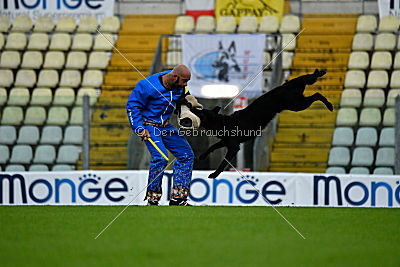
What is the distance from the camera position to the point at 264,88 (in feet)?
40.1

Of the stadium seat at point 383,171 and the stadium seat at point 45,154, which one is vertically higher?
the stadium seat at point 45,154

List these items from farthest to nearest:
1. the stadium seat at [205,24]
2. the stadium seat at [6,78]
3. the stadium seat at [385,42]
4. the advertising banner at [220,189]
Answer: the stadium seat at [205,24] → the stadium seat at [6,78] → the stadium seat at [385,42] → the advertising banner at [220,189]

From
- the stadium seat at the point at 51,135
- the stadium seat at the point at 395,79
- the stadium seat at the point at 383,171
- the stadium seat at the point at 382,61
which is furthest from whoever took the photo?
the stadium seat at the point at 382,61

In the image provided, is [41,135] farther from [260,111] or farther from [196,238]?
[196,238]

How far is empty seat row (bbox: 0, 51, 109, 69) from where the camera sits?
1341 centimetres

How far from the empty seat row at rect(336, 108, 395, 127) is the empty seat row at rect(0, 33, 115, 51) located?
17.9 ft

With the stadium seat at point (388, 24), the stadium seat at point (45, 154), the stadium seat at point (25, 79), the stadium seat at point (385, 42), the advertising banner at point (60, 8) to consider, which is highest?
the advertising banner at point (60, 8)

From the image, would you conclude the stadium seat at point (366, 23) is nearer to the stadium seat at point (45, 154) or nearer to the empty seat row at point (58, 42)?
the empty seat row at point (58, 42)

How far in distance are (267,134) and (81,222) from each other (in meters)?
4.83

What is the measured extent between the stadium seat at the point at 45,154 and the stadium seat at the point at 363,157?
4.29 metres

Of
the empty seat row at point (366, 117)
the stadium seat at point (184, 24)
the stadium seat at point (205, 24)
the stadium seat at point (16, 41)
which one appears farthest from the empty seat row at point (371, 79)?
the stadium seat at point (16, 41)

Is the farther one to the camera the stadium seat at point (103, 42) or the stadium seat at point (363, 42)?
the stadium seat at point (103, 42)

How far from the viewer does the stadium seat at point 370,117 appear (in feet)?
31.6

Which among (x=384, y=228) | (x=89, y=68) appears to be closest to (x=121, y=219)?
(x=384, y=228)
